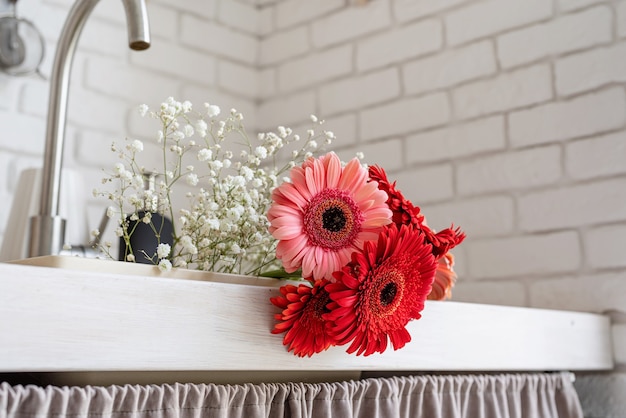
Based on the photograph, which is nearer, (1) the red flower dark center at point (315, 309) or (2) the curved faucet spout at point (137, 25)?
(1) the red flower dark center at point (315, 309)

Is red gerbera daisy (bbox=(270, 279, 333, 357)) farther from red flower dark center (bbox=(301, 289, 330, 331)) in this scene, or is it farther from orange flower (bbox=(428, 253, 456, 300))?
orange flower (bbox=(428, 253, 456, 300))

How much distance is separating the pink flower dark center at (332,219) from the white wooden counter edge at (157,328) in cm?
8

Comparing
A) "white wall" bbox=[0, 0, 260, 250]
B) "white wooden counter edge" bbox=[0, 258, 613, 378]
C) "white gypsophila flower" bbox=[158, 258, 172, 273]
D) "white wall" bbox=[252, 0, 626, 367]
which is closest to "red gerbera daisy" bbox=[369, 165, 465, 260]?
"white wooden counter edge" bbox=[0, 258, 613, 378]

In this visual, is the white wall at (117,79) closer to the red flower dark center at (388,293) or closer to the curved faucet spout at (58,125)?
the curved faucet spout at (58,125)

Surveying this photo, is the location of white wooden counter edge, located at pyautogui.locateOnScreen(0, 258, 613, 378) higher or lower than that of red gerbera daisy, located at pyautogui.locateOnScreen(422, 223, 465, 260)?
lower

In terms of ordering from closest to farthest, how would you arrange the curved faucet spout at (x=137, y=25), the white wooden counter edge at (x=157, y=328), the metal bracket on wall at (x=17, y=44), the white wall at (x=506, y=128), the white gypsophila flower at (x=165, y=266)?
the white wooden counter edge at (x=157, y=328) → the white gypsophila flower at (x=165, y=266) → the curved faucet spout at (x=137, y=25) → the white wall at (x=506, y=128) → the metal bracket on wall at (x=17, y=44)

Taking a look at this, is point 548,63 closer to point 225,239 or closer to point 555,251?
point 555,251

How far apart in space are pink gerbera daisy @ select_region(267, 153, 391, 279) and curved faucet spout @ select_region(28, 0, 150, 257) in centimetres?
34

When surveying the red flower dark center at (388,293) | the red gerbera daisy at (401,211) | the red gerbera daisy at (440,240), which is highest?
the red gerbera daisy at (401,211)

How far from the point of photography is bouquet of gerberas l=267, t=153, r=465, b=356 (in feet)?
2.68

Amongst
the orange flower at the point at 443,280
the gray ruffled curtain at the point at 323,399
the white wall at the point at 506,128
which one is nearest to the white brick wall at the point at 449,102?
the white wall at the point at 506,128

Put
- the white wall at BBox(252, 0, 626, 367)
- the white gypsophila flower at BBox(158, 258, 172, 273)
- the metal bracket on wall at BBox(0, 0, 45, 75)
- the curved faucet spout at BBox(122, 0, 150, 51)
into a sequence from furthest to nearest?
the metal bracket on wall at BBox(0, 0, 45, 75) < the white wall at BBox(252, 0, 626, 367) < the curved faucet spout at BBox(122, 0, 150, 51) < the white gypsophila flower at BBox(158, 258, 172, 273)

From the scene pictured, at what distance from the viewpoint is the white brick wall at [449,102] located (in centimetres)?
151

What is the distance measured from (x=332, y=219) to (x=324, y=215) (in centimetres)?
1
